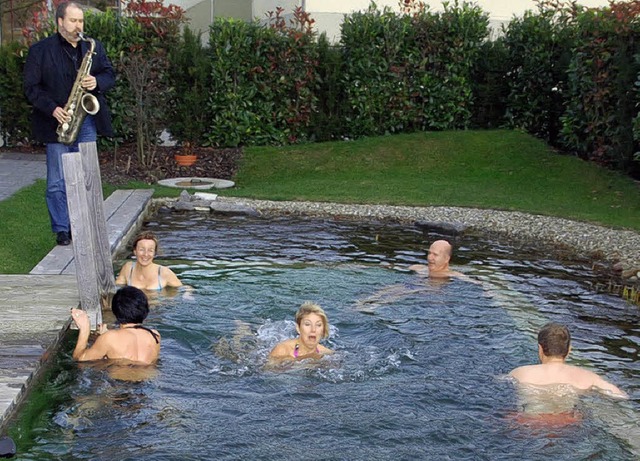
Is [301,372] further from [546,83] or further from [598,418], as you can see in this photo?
[546,83]

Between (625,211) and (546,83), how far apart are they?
5803mm

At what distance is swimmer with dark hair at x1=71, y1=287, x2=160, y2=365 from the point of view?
22.9 feet

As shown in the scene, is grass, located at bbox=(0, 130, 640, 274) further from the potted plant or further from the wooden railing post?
the wooden railing post

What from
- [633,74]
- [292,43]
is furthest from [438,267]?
[292,43]

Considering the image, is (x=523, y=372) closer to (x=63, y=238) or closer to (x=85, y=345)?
(x=85, y=345)

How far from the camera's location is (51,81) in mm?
9477

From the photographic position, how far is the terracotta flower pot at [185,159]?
17031 mm

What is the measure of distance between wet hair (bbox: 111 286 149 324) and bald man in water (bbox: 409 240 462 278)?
377 centimetres

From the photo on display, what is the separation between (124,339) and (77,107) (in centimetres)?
306

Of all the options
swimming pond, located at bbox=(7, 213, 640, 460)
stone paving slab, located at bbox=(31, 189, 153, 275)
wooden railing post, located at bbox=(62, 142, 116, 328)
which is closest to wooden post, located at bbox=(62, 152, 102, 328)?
wooden railing post, located at bbox=(62, 142, 116, 328)

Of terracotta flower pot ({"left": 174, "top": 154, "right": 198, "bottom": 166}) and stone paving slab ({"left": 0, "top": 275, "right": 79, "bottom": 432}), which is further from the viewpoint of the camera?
terracotta flower pot ({"left": 174, "top": 154, "right": 198, "bottom": 166})

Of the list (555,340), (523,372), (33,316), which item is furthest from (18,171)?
(555,340)

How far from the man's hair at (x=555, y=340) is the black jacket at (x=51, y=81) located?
5.07 m

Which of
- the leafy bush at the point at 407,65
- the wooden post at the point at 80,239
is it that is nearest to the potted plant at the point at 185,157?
the leafy bush at the point at 407,65
